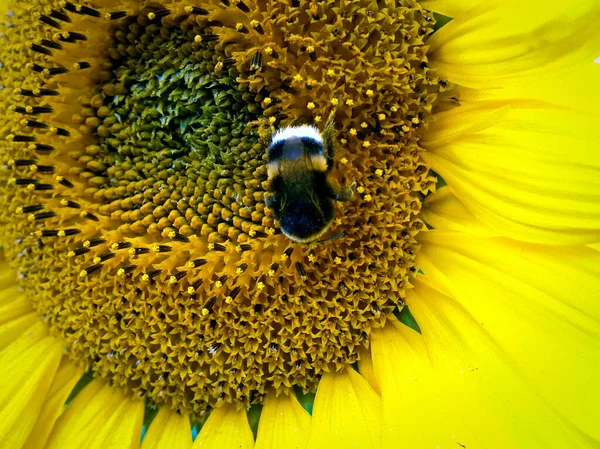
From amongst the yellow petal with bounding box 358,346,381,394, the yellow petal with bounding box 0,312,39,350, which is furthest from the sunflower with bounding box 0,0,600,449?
the yellow petal with bounding box 0,312,39,350

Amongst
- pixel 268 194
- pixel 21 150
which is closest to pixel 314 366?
pixel 268 194

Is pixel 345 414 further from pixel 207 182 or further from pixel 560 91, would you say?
pixel 560 91

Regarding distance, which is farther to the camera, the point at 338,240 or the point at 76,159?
the point at 76,159

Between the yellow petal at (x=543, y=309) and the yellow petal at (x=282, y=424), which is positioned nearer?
the yellow petal at (x=543, y=309)

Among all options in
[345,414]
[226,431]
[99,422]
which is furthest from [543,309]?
[99,422]

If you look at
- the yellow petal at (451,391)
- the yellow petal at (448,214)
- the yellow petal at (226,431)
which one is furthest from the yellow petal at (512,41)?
A: the yellow petal at (226,431)

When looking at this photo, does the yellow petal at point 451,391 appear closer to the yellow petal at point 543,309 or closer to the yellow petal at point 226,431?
the yellow petal at point 543,309

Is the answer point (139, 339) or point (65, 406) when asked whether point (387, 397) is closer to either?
point (139, 339)
